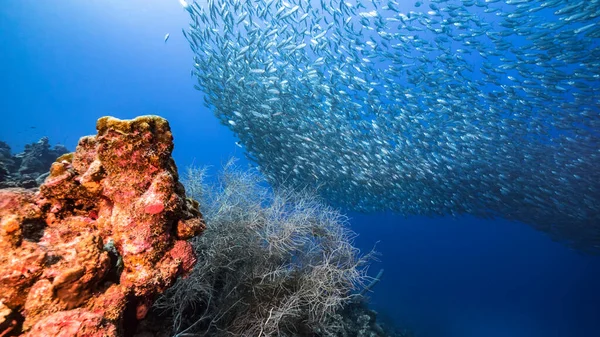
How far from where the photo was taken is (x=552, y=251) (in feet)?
277

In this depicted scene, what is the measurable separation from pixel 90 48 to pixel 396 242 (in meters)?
145

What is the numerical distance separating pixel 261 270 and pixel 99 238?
326cm

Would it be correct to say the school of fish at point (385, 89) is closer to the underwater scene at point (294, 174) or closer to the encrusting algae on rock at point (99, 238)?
the underwater scene at point (294, 174)

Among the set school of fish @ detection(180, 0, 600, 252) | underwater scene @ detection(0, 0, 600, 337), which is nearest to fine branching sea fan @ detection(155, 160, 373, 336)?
underwater scene @ detection(0, 0, 600, 337)

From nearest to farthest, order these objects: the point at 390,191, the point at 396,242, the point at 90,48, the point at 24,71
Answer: the point at 390,191, the point at 396,242, the point at 90,48, the point at 24,71

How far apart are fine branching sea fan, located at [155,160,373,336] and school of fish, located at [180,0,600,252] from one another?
6199 millimetres

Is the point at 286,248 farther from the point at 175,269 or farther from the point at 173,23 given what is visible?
the point at 173,23

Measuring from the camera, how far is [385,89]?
48.6 feet

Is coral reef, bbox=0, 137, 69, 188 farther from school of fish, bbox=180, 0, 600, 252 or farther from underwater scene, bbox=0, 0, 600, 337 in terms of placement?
school of fish, bbox=180, 0, 600, 252

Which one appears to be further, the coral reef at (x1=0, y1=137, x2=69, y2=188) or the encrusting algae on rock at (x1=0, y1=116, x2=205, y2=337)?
the coral reef at (x1=0, y1=137, x2=69, y2=188)

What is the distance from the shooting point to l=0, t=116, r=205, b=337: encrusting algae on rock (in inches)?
65.6

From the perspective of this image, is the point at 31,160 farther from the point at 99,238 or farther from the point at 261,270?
the point at 99,238

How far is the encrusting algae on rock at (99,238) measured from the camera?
1.67m

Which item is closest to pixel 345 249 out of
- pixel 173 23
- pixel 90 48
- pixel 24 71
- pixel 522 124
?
pixel 522 124
